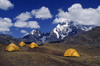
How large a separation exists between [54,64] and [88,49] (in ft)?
82.7

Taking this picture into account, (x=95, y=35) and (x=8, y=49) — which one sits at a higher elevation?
(x=95, y=35)

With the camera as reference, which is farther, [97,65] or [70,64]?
[70,64]

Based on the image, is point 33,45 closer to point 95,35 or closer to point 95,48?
point 95,48

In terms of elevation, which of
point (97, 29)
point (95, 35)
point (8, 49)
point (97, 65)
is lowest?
point (97, 65)

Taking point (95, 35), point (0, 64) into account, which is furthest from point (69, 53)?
point (95, 35)

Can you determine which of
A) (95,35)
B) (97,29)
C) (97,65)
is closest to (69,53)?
(97,65)

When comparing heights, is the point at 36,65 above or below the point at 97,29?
below

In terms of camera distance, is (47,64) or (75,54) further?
(75,54)

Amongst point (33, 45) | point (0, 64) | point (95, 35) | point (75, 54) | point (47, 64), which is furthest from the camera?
point (95, 35)

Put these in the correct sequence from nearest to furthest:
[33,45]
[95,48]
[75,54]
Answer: [75,54]
[33,45]
[95,48]

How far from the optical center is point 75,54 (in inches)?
853

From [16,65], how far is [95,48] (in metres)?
31.8

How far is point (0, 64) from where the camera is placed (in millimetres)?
13062

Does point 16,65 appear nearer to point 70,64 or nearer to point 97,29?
point 70,64
